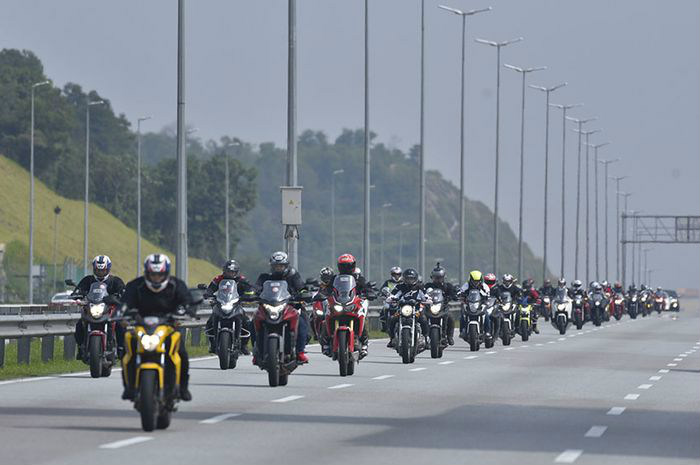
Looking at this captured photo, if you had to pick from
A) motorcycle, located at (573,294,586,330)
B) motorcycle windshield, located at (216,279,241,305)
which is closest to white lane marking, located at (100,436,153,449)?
motorcycle windshield, located at (216,279,241,305)

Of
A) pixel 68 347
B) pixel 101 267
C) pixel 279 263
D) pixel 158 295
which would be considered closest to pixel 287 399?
pixel 279 263

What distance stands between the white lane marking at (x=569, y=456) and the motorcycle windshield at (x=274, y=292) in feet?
28.2

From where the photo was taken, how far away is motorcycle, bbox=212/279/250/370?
2789 cm

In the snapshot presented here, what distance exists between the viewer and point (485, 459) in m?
15.1

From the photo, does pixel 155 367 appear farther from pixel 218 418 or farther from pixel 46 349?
→ pixel 46 349

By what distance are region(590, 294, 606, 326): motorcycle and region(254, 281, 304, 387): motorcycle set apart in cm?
4455

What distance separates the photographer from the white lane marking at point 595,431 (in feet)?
57.4

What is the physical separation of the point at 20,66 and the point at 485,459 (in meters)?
148

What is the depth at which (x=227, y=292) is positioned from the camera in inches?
1104

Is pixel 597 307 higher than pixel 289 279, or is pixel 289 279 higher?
pixel 289 279

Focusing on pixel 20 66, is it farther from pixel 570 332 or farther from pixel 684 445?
pixel 684 445

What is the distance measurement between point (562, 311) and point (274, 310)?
32569 mm

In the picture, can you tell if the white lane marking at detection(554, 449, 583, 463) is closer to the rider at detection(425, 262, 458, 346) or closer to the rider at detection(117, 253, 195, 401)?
the rider at detection(117, 253, 195, 401)

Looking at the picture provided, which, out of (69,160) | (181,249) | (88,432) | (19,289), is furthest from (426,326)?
(69,160)
